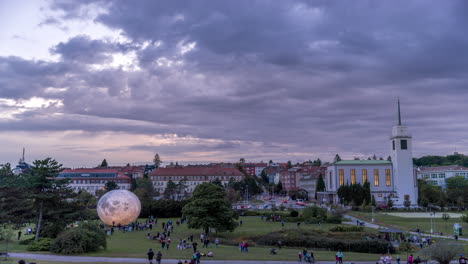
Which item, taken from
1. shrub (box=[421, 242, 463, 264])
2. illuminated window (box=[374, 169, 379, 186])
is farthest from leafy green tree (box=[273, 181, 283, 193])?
shrub (box=[421, 242, 463, 264])

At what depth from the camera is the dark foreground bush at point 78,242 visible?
3537 cm

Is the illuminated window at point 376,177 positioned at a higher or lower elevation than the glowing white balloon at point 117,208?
higher

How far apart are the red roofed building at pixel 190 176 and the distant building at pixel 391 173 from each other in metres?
60.6

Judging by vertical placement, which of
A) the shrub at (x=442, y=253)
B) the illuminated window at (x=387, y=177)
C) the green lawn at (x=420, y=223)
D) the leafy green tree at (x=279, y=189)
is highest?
the illuminated window at (x=387, y=177)

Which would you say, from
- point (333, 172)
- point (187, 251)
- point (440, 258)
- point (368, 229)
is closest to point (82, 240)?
point (187, 251)

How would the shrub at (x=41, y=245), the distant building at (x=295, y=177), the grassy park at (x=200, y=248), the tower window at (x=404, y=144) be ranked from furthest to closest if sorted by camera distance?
the distant building at (x=295, y=177)
the tower window at (x=404, y=144)
the shrub at (x=41, y=245)
the grassy park at (x=200, y=248)

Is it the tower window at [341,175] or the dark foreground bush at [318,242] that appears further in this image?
the tower window at [341,175]

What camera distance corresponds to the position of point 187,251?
3719 cm

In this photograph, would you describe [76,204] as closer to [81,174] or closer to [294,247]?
[294,247]

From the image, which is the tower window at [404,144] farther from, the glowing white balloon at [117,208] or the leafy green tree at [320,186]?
the glowing white balloon at [117,208]

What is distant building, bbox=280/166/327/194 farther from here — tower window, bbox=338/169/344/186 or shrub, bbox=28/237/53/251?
shrub, bbox=28/237/53/251

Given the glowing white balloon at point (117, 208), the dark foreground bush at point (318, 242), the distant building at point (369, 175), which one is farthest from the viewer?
the distant building at point (369, 175)

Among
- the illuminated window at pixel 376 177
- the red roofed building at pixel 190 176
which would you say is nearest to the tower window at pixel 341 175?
the illuminated window at pixel 376 177

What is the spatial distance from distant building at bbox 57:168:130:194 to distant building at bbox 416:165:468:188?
111m
